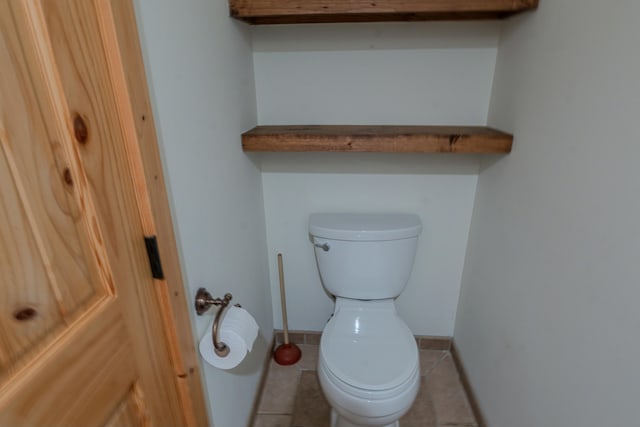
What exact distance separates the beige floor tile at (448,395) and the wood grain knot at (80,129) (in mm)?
1613

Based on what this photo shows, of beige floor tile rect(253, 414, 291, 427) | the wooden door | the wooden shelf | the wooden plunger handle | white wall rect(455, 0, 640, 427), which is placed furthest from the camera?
the wooden plunger handle

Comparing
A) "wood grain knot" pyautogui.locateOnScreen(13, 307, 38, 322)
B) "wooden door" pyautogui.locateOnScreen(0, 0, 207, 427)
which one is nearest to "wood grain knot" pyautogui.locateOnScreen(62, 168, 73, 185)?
"wooden door" pyautogui.locateOnScreen(0, 0, 207, 427)

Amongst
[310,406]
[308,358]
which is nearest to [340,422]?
[310,406]

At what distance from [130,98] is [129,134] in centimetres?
6

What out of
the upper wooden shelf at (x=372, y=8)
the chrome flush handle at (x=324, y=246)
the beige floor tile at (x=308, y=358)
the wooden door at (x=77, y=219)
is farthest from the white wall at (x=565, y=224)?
the wooden door at (x=77, y=219)

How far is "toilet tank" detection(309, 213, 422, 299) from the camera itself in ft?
4.65

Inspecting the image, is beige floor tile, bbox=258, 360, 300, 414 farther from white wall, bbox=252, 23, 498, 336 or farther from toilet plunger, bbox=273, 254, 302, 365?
white wall, bbox=252, 23, 498, 336

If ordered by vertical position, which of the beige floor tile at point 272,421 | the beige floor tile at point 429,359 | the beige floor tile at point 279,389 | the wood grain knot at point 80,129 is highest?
the wood grain knot at point 80,129

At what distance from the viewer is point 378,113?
1.43 metres

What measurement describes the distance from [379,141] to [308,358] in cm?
119

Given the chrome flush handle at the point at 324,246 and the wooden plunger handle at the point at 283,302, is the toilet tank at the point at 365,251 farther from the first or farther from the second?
the wooden plunger handle at the point at 283,302

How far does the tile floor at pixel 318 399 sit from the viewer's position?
1.45 metres

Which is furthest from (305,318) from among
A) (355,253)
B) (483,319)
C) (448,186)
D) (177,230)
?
(177,230)

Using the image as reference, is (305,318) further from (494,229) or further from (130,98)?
(130,98)
